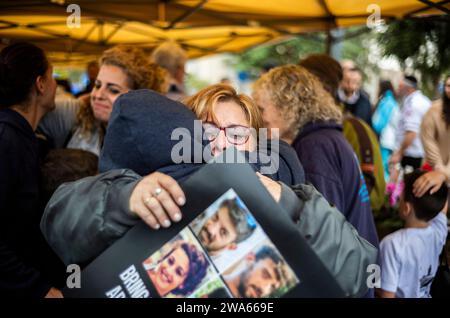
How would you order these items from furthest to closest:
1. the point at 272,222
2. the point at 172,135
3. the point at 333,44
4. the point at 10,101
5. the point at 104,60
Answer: the point at 333,44 < the point at 104,60 < the point at 10,101 < the point at 172,135 < the point at 272,222

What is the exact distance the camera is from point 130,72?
107 inches

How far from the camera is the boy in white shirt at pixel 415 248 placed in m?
2.46

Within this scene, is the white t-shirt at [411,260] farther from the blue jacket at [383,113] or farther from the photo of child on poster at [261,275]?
the blue jacket at [383,113]

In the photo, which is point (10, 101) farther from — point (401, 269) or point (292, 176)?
point (401, 269)

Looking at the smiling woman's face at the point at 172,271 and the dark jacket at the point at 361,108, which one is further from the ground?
the dark jacket at the point at 361,108

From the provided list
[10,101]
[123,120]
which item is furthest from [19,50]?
[123,120]

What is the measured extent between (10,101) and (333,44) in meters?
4.39

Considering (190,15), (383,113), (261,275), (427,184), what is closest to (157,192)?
(261,275)

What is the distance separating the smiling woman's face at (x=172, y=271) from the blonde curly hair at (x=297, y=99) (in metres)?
1.49

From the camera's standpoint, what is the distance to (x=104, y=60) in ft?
9.02

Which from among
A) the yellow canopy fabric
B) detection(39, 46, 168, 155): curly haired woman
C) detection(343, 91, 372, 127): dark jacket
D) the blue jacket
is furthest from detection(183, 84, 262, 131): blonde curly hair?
the blue jacket

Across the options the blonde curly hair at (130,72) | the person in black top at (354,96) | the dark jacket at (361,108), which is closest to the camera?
the blonde curly hair at (130,72)

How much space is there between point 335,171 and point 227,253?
4.59 ft

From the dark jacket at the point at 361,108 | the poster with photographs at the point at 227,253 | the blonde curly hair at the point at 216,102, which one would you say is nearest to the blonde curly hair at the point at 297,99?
the blonde curly hair at the point at 216,102
